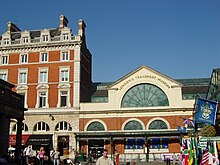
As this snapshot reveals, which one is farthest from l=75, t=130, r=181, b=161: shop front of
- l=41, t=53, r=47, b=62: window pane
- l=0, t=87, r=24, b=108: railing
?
l=0, t=87, r=24, b=108: railing

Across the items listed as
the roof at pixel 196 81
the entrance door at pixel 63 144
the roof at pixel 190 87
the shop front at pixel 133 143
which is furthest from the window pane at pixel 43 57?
the roof at pixel 196 81

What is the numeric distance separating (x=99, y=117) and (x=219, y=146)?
28791 mm

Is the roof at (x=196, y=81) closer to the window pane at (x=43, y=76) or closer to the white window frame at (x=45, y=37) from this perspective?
the window pane at (x=43, y=76)

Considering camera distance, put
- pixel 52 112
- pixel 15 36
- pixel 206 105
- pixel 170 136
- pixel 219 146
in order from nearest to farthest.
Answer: pixel 219 146 < pixel 206 105 < pixel 170 136 < pixel 52 112 < pixel 15 36

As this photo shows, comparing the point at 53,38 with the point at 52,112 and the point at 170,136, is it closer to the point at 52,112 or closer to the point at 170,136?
the point at 52,112

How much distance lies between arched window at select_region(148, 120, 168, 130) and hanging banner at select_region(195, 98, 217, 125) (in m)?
23.3

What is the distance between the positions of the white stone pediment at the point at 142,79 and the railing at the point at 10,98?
2012 centimetres

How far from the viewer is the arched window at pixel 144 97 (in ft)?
135

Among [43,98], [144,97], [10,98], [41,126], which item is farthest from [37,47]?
[10,98]

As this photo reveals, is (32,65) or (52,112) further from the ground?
(32,65)

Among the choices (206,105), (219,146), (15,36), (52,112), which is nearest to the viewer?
(219,146)

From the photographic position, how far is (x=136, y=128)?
40.7 metres

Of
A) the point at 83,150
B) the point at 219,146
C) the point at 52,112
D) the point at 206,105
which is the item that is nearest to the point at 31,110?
the point at 52,112

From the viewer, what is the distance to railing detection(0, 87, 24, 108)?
2052 cm
